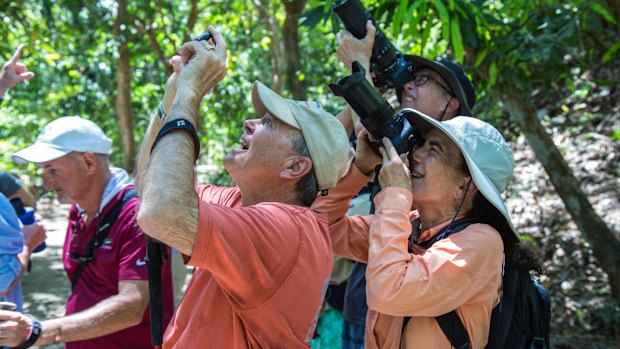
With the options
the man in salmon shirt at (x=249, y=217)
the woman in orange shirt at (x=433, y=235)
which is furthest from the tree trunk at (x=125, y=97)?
the man in salmon shirt at (x=249, y=217)

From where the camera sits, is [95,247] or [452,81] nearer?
[95,247]

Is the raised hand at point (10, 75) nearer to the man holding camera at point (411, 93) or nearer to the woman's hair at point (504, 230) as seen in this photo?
the man holding camera at point (411, 93)

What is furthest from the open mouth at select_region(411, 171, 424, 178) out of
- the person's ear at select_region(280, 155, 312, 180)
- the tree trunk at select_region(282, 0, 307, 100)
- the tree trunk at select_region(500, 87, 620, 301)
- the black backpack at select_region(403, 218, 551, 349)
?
the tree trunk at select_region(282, 0, 307, 100)

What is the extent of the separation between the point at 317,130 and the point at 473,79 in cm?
358

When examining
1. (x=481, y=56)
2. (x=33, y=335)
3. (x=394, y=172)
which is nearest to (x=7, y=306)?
(x=33, y=335)

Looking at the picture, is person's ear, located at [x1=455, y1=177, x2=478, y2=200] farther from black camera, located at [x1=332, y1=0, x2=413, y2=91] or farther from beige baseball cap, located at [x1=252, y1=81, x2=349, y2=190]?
black camera, located at [x1=332, y1=0, x2=413, y2=91]

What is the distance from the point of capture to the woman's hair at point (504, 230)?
7.11ft

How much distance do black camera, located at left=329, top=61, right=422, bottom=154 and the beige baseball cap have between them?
173mm

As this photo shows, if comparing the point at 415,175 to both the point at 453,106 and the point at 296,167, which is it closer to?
the point at 296,167

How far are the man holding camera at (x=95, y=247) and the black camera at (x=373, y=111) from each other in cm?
126

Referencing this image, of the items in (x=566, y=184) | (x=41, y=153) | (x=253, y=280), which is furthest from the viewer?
(x=566, y=184)

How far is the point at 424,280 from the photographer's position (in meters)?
1.94

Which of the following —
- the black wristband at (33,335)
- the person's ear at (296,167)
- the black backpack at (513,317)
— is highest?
the person's ear at (296,167)

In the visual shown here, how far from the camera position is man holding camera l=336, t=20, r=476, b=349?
9.43ft
